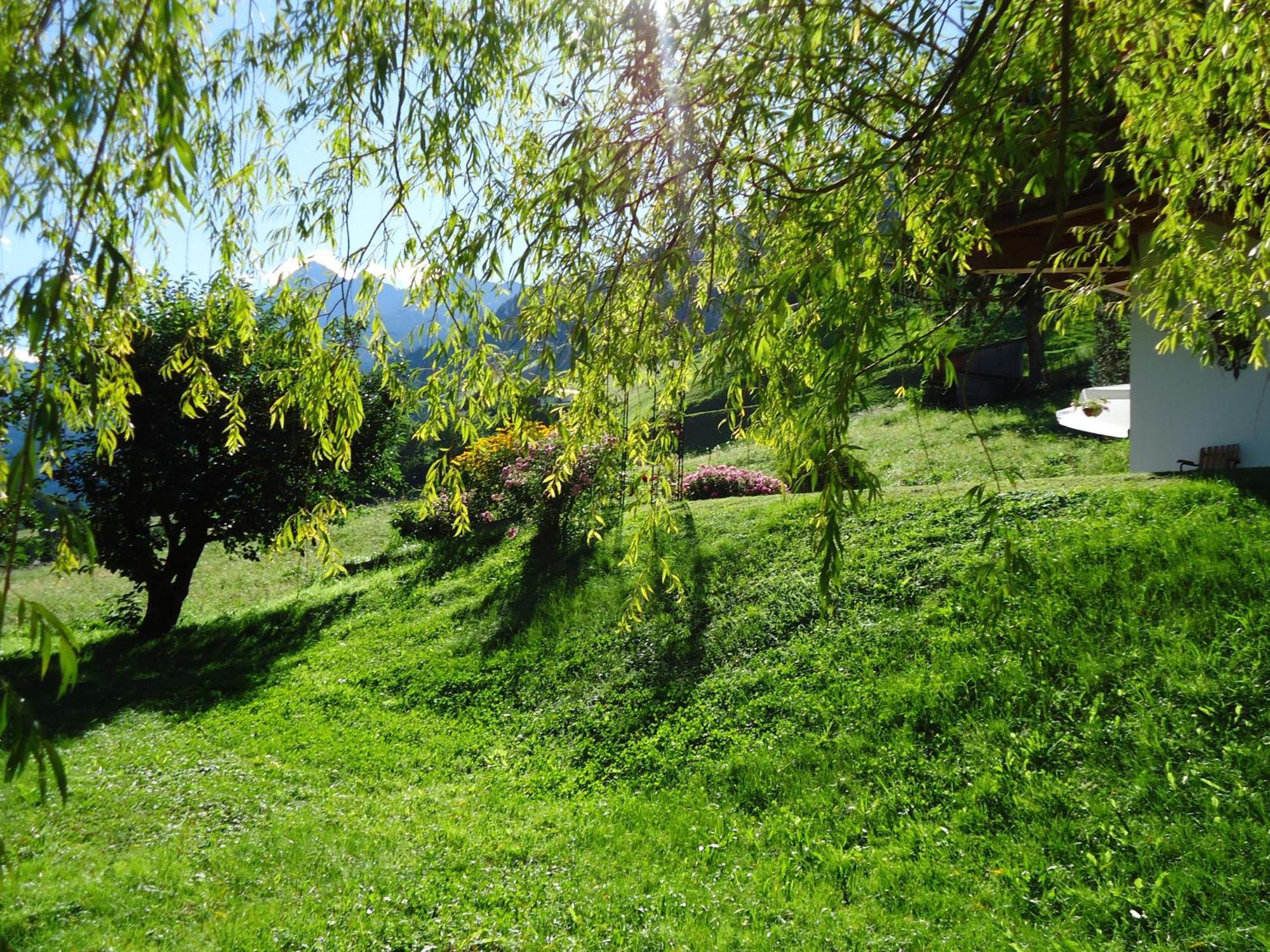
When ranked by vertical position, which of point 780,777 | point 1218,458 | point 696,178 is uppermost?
point 696,178

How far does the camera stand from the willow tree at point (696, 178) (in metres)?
2.84

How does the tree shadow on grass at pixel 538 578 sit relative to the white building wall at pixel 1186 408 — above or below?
below

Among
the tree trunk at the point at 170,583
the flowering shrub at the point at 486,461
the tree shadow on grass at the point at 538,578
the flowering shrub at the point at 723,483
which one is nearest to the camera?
the tree shadow on grass at the point at 538,578

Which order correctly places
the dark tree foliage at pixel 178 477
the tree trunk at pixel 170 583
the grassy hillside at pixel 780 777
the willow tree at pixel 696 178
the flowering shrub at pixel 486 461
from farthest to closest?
the flowering shrub at pixel 486 461
the tree trunk at pixel 170 583
the dark tree foliage at pixel 178 477
the grassy hillside at pixel 780 777
the willow tree at pixel 696 178

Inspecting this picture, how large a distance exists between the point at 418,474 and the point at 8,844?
29.2 meters

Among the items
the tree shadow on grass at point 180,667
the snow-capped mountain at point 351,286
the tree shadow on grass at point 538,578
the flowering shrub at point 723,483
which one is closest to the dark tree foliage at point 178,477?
the tree shadow on grass at point 180,667

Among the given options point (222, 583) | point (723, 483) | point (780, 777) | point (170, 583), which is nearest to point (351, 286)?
point (780, 777)

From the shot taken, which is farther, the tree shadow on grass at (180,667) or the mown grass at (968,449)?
the mown grass at (968,449)

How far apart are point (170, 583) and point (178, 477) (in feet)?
6.68

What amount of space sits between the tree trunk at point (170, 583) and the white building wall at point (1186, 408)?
Answer: 12.9 metres

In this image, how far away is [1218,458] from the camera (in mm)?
7738

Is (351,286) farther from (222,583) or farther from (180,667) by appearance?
(222,583)

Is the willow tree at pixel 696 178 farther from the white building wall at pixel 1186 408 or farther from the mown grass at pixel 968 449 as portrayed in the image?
the mown grass at pixel 968 449

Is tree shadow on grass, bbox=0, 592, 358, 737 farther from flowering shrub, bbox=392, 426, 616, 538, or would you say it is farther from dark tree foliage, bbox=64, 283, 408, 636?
flowering shrub, bbox=392, 426, 616, 538
